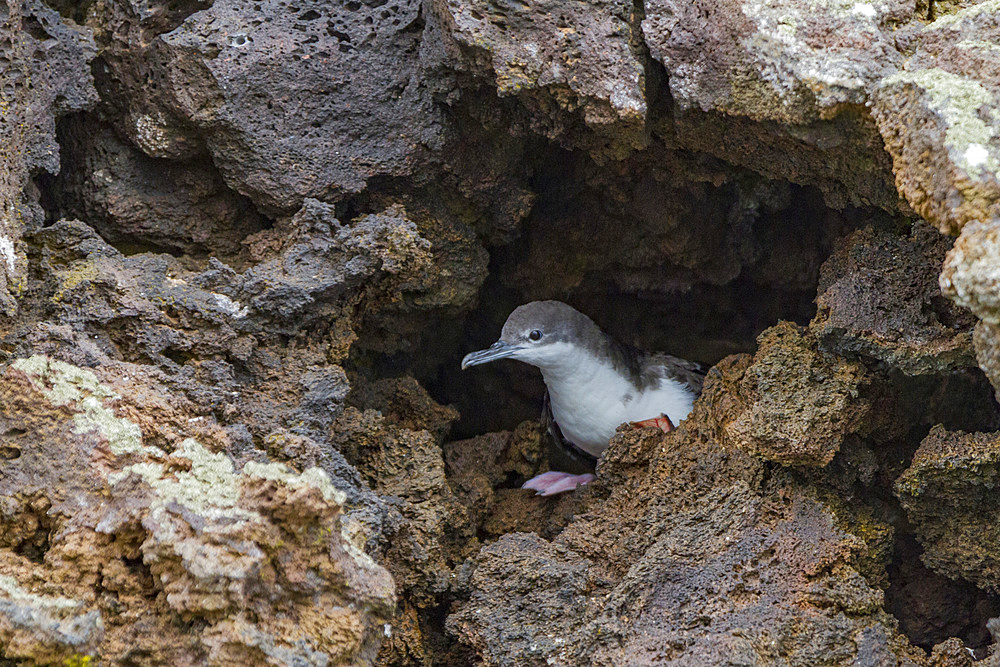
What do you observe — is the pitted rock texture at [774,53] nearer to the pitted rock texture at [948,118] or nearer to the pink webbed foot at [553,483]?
the pitted rock texture at [948,118]

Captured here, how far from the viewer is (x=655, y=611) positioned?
3.19m

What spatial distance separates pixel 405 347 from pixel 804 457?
1.93 metres

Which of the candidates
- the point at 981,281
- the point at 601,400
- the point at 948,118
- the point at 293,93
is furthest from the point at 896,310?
the point at 293,93

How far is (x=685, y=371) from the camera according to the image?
5.25m

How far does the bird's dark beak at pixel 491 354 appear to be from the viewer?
468 cm

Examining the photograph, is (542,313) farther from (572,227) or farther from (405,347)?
(405,347)

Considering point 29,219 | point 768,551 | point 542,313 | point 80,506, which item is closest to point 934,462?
point 768,551

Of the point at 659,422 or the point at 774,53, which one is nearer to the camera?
the point at 774,53

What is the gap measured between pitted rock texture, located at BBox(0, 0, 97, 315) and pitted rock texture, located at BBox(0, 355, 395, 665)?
0.55m

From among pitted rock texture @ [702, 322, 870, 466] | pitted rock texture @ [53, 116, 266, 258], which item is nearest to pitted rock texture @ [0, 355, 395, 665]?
pitted rock texture @ [53, 116, 266, 258]

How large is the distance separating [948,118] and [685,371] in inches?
109

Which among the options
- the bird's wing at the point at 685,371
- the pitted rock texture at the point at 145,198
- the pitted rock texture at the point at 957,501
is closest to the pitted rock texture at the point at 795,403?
the pitted rock texture at the point at 957,501

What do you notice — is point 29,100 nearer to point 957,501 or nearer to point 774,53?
point 774,53

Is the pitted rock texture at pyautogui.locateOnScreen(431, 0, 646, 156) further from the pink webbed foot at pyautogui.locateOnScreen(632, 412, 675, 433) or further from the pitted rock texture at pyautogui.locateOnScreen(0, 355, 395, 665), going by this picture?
the pink webbed foot at pyautogui.locateOnScreen(632, 412, 675, 433)
